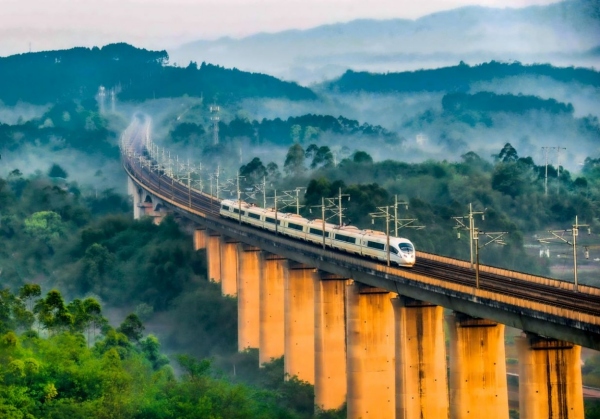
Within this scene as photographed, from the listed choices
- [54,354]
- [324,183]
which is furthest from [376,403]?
[324,183]

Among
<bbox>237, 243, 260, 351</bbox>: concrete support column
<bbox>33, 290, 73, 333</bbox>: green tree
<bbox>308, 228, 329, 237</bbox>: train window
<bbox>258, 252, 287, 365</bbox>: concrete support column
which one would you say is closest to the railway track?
<bbox>308, 228, 329, 237</bbox>: train window

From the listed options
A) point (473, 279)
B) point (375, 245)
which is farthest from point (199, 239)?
point (473, 279)

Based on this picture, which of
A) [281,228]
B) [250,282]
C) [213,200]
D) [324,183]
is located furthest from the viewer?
[213,200]

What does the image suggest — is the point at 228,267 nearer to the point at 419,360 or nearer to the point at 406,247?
the point at 406,247

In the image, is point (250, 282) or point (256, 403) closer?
point (256, 403)

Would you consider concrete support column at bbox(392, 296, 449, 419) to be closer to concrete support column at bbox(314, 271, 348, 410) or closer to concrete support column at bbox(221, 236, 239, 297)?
concrete support column at bbox(314, 271, 348, 410)

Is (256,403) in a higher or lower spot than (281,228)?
lower

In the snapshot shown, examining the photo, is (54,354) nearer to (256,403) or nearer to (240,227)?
(256,403)
